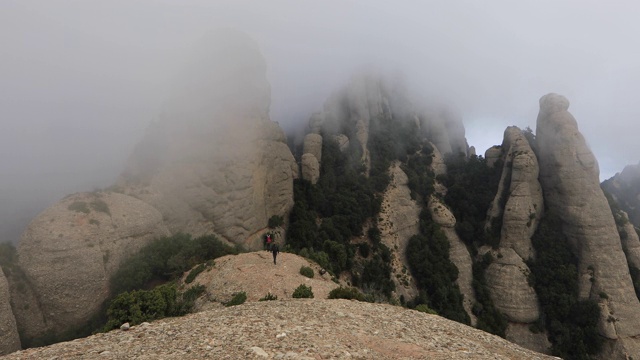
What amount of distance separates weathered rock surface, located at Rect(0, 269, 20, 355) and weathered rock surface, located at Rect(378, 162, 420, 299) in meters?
41.0

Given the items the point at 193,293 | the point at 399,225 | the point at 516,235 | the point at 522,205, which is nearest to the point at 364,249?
the point at 399,225

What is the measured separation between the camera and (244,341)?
9.51 meters

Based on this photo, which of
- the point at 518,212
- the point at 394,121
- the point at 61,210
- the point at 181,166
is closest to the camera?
the point at 61,210

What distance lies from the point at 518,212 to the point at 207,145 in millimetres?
44705

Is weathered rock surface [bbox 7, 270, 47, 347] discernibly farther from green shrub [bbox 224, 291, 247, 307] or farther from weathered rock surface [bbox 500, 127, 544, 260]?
weathered rock surface [bbox 500, 127, 544, 260]

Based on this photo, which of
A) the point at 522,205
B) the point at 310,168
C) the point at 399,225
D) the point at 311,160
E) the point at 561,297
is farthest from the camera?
the point at 311,160

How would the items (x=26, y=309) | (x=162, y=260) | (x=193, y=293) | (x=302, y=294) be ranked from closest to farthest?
(x=302, y=294) < (x=193, y=293) < (x=26, y=309) < (x=162, y=260)

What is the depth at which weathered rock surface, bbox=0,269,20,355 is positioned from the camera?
62.9 feet

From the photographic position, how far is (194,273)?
23.4 meters

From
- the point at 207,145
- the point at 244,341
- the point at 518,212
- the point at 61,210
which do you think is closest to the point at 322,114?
the point at 207,145

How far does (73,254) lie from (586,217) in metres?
56.9

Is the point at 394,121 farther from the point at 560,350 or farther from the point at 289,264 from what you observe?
the point at 289,264

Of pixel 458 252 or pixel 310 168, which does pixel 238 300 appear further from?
pixel 458 252

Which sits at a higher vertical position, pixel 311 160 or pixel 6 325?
pixel 311 160
